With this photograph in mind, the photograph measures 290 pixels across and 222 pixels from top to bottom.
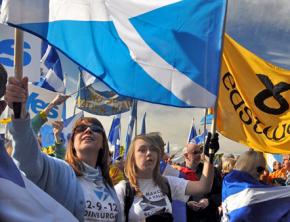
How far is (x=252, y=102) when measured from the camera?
561 centimetres

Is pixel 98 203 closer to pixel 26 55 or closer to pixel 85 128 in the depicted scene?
pixel 85 128

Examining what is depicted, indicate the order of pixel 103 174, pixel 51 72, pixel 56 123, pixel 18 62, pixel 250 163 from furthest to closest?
pixel 51 72 < pixel 56 123 < pixel 250 163 < pixel 103 174 < pixel 18 62

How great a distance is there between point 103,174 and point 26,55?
3.42 meters

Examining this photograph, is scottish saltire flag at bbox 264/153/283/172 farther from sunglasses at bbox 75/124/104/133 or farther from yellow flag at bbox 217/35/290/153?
sunglasses at bbox 75/124/104/133

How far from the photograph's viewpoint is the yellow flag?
537cm

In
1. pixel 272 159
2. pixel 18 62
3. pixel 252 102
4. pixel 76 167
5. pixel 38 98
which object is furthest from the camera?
pixel 272 159

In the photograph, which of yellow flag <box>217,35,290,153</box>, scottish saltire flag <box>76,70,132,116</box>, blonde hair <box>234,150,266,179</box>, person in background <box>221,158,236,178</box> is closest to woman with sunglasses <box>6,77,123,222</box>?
blonde hair <box>234,150,266,179</box>

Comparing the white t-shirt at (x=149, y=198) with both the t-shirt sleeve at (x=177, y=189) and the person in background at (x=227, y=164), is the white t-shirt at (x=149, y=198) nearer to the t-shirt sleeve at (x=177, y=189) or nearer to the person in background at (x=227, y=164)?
the t-shirt sleeve at (x=177, y=189)

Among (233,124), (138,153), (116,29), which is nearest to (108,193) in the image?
(138,153)

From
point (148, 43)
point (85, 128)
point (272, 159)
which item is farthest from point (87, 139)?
point (272, 159)

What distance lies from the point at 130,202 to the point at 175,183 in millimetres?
452

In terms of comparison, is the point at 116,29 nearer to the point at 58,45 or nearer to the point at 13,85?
the point at 58,45

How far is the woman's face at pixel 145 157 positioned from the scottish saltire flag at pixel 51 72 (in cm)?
467

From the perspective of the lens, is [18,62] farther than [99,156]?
No
